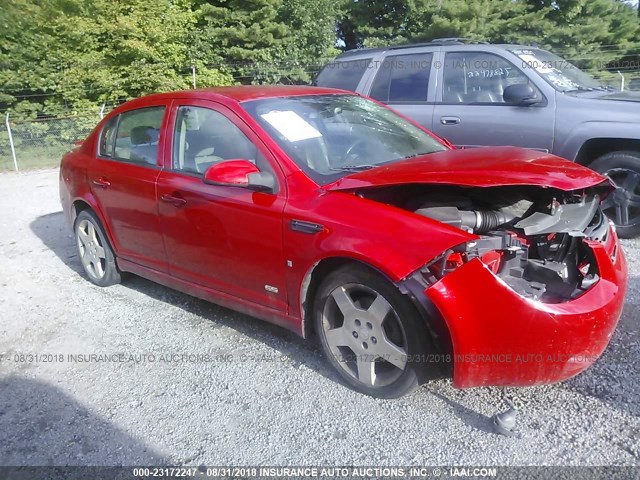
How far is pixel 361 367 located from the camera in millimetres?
2951

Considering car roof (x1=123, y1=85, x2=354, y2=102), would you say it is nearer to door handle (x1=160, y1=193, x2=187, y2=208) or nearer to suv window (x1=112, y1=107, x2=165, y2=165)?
suv window (x1=112, y1=107, x2=165, y2=165)

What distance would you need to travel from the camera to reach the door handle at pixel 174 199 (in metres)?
3.63

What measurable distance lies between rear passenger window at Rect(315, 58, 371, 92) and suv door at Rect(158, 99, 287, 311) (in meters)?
3.29

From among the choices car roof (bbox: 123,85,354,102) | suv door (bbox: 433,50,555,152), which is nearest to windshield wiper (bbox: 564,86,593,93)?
suv door (bbox: 433,50,555,152)

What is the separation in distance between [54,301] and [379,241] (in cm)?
336

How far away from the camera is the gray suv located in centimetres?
506

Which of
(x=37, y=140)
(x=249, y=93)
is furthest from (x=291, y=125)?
(x=37, y=140)

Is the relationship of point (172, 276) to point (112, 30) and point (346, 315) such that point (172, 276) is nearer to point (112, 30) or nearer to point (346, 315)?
point (346, 315)

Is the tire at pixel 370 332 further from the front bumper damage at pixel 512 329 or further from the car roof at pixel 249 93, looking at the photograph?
the car roof at pixel 249 93

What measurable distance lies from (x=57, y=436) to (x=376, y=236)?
195cm

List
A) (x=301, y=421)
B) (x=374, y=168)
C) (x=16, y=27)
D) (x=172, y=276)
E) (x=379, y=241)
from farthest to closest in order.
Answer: (x=16, y=27)
(x=172, y=276)
(x=374, y=168)
(x=301, y=421)
(x=379, y=241)

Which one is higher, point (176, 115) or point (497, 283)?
point (176, 115)

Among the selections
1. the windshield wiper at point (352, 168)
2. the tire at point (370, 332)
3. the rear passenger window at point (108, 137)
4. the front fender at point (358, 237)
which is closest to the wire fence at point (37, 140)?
the rear passenger window at point (108, 137)

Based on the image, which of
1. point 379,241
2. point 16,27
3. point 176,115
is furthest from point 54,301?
point 16,27
